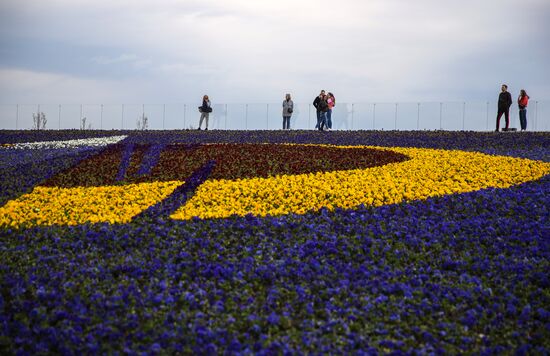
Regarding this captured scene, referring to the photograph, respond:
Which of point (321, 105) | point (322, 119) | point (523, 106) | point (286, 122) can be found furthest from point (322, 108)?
point (523, 106)

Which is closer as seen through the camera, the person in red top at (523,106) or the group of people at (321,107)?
the person in red top at (523,106)

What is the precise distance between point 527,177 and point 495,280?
7114mm

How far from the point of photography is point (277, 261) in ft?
28.9

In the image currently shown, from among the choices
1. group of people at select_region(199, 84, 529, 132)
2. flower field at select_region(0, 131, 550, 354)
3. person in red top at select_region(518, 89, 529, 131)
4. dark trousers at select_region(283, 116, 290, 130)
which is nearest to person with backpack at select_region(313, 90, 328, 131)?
group of people at select_region(199, 84, 529, 132)

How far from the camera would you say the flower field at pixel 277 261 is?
700 centimetres

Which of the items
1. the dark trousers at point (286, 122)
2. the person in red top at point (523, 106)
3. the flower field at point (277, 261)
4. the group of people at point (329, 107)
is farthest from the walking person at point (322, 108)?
the flower field at point (277, 261)

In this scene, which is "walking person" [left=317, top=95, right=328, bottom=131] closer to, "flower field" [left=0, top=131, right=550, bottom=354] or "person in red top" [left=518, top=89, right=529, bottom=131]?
"person in red top" [left=518, top=89, right=529, bottom=131]

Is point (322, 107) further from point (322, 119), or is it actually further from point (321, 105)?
point (322, 119)

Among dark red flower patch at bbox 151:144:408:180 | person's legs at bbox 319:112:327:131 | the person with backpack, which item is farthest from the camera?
person's legs at bbox 319:112:327:131

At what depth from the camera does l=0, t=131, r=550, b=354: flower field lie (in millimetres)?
7004

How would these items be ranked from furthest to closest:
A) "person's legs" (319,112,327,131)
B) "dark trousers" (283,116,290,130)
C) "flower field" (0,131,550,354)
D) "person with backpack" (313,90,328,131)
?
1. "dark trousers" (283,116,290,130)
2. "person's legs" (319,112,327,131)
3. "person with backpack" (313,90,328,131)
4. "flower field" (0,131,550,354)

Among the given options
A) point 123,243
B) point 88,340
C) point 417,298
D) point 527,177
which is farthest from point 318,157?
point 88,340

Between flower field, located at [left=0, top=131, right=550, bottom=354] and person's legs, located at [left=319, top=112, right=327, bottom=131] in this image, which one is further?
person's legs, located at [left=319, top=112, right=327, bottom=131]

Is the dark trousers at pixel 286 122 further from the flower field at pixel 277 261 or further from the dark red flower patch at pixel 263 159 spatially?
the flower field at pixel 277 261
